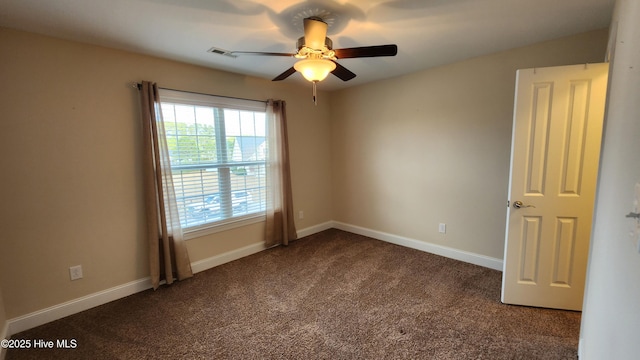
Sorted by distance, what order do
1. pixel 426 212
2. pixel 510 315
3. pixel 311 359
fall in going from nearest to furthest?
pixel 311 359, pixel 510 315, pixel 426 212

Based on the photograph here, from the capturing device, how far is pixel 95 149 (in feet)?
7.80

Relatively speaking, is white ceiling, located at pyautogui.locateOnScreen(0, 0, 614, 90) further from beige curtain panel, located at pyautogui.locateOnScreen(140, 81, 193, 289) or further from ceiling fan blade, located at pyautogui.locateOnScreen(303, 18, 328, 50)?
beige curtain panel, located at pyautogui.locateOnScreen(140, 81, 193, 289)

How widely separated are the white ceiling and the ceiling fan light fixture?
340 mm

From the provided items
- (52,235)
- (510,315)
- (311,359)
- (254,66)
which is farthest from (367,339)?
(254,66)

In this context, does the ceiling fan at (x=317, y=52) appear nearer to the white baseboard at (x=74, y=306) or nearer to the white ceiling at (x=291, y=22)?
the white ceiling at (x=291, y=22)

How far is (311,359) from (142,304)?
67.4 inches

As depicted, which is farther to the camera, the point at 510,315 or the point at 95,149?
the point at 95,149

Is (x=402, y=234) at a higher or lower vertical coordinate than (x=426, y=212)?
lower

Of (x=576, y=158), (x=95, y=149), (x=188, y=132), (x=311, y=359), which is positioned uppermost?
(x=188, y=132)

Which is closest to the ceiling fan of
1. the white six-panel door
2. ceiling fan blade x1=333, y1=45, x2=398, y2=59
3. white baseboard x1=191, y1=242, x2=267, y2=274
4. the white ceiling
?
ceiling fan blade x1=333, y1=45, x2=398, y2=59

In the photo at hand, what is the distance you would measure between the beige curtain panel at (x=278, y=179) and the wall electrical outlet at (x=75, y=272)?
192 cm

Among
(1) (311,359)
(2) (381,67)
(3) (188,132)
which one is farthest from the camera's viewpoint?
(2) (381,67)

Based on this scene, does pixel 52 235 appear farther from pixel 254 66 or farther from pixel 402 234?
pixel 402 234

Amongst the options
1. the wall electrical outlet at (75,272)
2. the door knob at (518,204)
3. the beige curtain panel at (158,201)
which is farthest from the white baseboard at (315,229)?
the door knob at (518,204)
